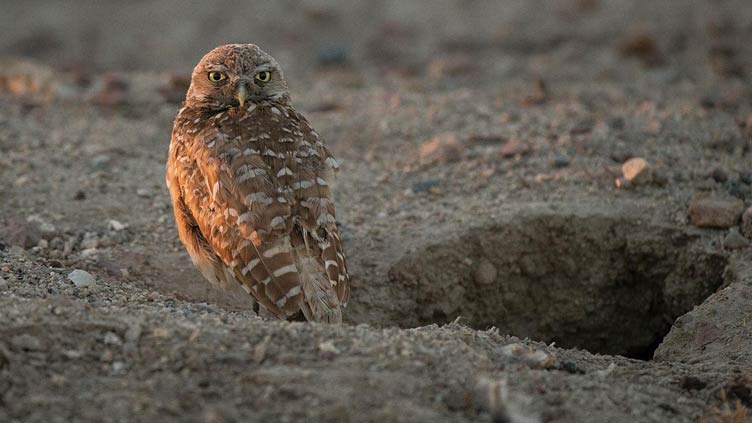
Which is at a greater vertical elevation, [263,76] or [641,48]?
[641,48]

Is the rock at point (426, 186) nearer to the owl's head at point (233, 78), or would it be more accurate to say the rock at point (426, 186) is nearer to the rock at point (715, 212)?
the owl's head at point (233, 78)

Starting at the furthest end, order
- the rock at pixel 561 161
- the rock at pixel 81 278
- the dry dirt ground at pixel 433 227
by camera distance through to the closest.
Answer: the rock at pixel 561 161
the rock at pixel 81 278
the dry dirt ground at pixel 433 227

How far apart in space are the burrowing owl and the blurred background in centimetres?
330

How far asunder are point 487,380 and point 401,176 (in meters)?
3.20

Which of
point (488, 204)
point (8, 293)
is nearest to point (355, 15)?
point (488, 204)

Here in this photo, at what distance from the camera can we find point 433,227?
236 inches

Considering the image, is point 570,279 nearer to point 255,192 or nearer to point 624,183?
point 624,183

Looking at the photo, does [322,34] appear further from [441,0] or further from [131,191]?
[131,191]

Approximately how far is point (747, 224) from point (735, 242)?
15 centimetres

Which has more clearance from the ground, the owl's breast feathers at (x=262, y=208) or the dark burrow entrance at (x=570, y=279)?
the owl's breast feathers at (x=262, y=208)

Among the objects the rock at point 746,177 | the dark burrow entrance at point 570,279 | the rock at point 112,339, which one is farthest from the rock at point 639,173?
the rock at point 112,339

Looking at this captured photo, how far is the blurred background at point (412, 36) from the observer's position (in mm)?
9656

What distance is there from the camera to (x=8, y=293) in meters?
4.46

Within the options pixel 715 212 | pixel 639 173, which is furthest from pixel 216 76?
pixel 715 212
